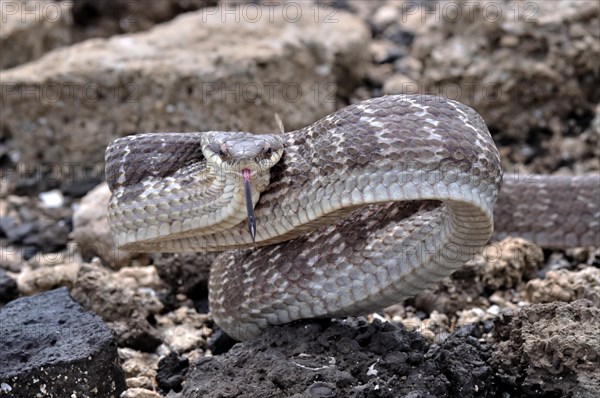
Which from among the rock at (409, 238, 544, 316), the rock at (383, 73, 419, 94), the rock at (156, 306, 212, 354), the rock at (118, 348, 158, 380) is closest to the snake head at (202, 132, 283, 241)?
the rock at (118, 348, 158, 380)

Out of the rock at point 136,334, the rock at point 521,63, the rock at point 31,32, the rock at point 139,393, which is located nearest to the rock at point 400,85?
the rock at point 521,63

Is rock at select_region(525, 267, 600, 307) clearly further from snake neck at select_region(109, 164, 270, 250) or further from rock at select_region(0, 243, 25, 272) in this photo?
rock at select_region(0, 243, 25, 272)

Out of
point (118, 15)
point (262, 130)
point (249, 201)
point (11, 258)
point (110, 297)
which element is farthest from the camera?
point (118, 15)

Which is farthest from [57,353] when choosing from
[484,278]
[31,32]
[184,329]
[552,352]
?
[31,32]

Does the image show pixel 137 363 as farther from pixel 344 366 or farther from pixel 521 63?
pixel 521 63

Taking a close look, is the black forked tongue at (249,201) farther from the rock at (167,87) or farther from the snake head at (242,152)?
the rock at (167,87)

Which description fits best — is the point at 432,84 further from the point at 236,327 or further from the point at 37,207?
the point at 236,327

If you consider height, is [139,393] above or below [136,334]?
above
